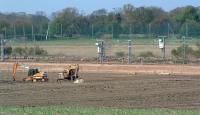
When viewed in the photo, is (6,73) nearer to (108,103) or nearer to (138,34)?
(108,103)

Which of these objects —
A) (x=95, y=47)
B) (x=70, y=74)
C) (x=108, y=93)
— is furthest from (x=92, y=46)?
(x=108, y=93)

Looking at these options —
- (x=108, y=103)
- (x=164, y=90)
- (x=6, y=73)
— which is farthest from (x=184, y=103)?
(x=6, y=73)

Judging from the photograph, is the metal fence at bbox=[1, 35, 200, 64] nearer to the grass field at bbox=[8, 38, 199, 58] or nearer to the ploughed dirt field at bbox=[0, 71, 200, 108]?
the grass field at bbox=[8, 38, 199, 58]

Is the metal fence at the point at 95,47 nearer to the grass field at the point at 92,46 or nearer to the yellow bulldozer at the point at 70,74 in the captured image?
the grass field at the point at 92,46

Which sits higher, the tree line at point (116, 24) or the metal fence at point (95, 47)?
the tree line at point (116, 24)

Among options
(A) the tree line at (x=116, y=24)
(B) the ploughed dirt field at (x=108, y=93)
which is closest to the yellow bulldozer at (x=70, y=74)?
(B) the ploughed dirt field at (x=108, y=93)

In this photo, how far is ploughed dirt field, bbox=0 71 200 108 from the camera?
78.6ft

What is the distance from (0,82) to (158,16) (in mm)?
66054

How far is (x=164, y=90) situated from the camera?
95.8 ft

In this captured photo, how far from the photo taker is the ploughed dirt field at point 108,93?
78.6ft

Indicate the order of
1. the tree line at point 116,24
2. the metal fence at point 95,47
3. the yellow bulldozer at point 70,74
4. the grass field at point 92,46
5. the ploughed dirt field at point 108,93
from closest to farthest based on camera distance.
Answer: the ploughed dirt field at point 108,93 < the yellow bulldozer at point 70,74 < the metal fence at point 95,47 < the grass field at point 92,46 < the tree line at point 116,24

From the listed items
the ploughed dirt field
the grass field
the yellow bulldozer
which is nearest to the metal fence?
the grass field

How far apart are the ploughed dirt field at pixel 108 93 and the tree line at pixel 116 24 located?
2964 cm

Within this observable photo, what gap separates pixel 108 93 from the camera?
28.1m
